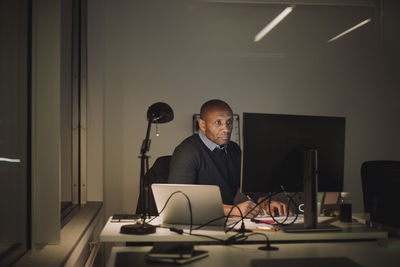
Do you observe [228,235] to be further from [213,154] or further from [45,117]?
[213,154]

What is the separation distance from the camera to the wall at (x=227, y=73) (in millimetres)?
4336

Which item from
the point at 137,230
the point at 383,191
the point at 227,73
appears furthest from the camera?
the point at 227,73

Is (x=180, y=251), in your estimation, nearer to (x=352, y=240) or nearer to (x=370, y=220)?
(x=352, y=240)

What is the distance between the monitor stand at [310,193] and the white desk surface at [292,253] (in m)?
0.11

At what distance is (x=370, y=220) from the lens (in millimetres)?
2463

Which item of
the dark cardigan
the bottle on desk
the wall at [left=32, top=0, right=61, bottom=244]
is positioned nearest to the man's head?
the dark cardigan

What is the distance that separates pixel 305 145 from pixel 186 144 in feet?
3.73

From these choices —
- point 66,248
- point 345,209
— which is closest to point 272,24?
point 345,209

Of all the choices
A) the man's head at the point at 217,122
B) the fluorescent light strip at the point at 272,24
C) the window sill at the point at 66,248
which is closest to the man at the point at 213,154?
the man's head at the point at 217,122

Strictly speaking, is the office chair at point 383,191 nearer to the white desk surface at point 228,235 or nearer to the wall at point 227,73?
the white desk surface at point 228,235

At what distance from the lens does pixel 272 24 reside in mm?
4566

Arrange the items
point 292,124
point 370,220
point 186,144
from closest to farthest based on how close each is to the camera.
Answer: point 292,124, point 370,220, point 186,144

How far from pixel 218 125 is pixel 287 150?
1041 mm
